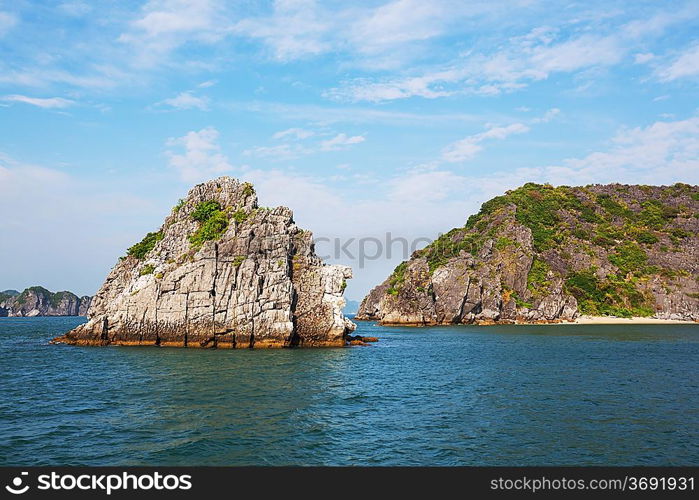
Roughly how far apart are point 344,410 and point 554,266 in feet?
375

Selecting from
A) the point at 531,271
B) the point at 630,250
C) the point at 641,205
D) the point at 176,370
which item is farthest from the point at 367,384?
the point at 641,205

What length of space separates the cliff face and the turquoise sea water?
235 feet

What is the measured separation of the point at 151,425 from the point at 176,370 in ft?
52.5

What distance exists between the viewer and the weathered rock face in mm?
54125

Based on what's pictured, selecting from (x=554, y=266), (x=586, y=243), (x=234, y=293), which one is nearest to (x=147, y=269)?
(x=234, y=293)

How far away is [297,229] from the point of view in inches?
2416

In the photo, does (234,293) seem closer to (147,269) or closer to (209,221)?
(209,221)

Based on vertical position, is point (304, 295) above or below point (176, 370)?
above

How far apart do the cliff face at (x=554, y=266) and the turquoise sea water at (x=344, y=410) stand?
71.6 metres

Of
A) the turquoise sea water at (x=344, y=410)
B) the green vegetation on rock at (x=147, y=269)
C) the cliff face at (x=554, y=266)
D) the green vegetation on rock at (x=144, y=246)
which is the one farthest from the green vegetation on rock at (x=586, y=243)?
the turquoise sea water at (x=344, y=410)

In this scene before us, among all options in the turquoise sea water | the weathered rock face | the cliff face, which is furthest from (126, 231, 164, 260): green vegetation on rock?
the cliff face

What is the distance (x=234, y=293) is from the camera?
5416 centimetres

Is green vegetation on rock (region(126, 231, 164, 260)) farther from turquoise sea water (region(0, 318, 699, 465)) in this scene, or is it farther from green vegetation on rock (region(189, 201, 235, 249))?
turquoise sea water (region(0, 318, 699, 465))

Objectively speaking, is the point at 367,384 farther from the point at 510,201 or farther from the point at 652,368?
the point at 510,201
